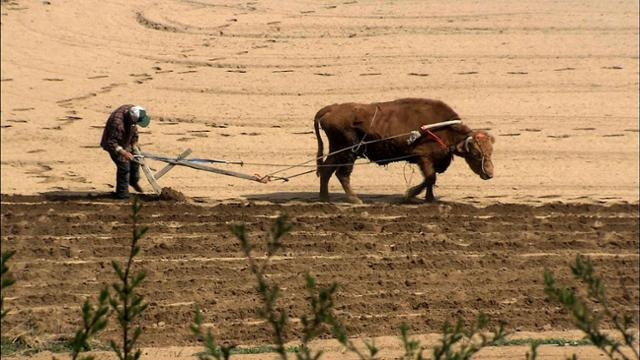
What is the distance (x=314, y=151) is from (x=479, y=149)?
138 inches

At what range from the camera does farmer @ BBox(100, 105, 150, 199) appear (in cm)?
1625

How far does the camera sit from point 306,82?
73.5 ft

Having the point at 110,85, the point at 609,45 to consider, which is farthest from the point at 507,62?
the point at 110,85

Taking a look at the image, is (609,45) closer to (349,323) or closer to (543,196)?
(543,196)

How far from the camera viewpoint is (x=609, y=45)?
79.2ft

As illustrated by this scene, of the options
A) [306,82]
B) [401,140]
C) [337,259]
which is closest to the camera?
[337,259]

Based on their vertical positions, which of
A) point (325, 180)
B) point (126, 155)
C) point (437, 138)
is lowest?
point (325, 180)

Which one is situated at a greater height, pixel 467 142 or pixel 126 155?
pixel 467 142

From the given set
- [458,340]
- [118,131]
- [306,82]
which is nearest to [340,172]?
[118,131]

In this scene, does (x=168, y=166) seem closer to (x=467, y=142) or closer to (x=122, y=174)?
(x=122, y=174)

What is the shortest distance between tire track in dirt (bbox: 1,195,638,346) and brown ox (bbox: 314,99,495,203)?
594mm

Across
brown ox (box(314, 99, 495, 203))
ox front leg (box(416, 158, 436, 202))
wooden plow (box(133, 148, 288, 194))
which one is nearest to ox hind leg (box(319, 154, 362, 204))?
brown ox (box(314, 99, 495, 203))

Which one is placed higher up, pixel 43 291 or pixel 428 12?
pixel 428 12

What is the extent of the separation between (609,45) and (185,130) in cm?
784
